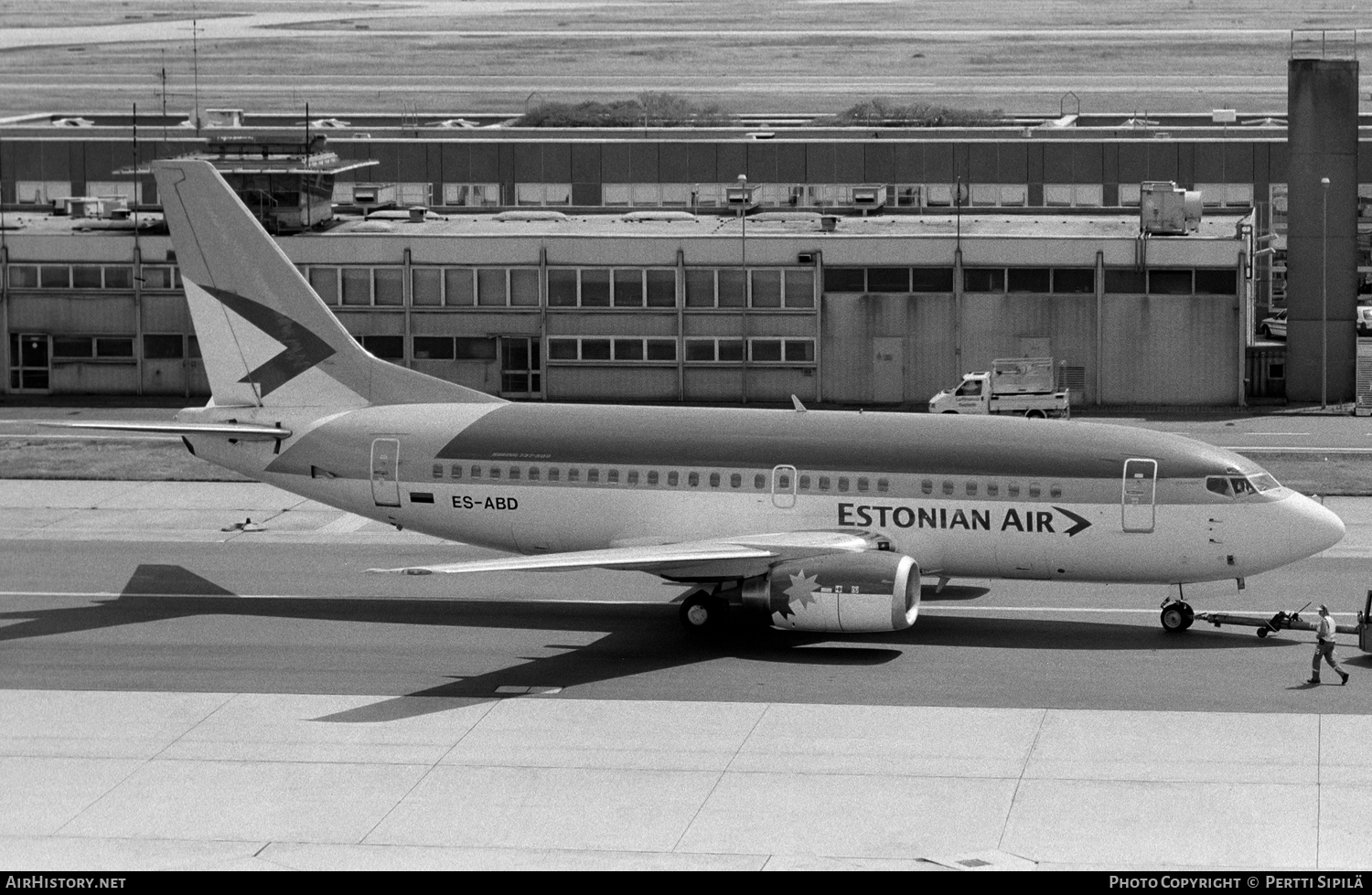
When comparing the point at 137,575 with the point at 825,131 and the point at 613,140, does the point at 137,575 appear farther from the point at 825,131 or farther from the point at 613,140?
the point at 825,131

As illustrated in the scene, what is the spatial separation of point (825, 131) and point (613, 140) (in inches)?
562

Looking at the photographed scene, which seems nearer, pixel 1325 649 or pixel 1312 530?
pixel 1325 649

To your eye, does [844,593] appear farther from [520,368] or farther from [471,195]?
[471,195]

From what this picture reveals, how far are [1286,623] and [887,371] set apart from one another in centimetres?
3463

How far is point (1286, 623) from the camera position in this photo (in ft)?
112

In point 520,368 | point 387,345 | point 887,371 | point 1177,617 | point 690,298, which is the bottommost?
point 1177,617

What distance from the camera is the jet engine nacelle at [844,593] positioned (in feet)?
108

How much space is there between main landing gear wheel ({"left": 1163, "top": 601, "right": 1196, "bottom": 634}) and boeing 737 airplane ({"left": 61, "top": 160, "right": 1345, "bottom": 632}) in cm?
4

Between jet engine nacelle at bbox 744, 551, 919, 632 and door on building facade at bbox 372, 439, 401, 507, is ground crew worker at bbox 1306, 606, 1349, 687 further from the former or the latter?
door on building facade at bbox 372, 439, 401, 507

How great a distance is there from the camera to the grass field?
151750mm

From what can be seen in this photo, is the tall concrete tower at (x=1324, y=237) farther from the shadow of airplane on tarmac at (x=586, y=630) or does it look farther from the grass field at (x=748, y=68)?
the grass field at (x=748, y=68)

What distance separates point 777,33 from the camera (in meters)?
197

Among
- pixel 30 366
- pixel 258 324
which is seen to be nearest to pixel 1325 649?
pixel 258 324

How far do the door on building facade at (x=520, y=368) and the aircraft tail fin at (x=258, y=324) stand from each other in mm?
29796
